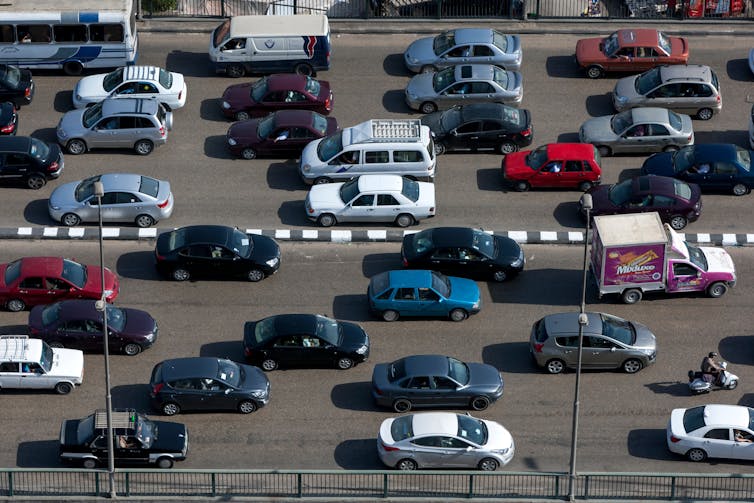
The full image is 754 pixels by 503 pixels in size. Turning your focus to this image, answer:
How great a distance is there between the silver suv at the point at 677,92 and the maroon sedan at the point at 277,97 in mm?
9525

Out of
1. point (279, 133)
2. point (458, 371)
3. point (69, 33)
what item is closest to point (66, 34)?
point (69, 33)

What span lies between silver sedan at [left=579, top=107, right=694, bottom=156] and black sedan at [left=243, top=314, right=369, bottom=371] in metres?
12.4

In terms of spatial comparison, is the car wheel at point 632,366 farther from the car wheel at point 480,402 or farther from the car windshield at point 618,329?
the car wheel at point 480,402

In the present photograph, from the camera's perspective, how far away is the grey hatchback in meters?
39.7

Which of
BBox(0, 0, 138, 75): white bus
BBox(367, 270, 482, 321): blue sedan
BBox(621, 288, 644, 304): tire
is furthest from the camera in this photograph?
BBox(0, 0, 138, 75): white bus

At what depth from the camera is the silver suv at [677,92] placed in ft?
164

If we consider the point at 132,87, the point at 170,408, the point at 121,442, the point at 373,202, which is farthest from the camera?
the point at 132,87

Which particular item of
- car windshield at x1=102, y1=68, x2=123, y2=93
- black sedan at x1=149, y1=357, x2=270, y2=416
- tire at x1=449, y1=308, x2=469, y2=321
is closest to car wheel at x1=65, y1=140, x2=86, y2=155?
car windshield at x1=102, y1=68, x2=123, y2=93

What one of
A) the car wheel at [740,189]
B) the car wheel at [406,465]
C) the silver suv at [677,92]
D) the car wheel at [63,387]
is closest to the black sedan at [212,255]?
the car wheel at [63,387]

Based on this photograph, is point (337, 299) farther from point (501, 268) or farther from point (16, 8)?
point (16, 8)

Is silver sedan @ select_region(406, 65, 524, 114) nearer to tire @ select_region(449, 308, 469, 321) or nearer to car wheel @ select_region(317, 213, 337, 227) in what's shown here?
car wheel @ select_region(317, 213, 337, 227)

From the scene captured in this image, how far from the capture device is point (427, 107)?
5088cm

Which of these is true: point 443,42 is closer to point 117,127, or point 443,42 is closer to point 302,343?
point 117,127

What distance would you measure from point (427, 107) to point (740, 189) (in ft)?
33.9
